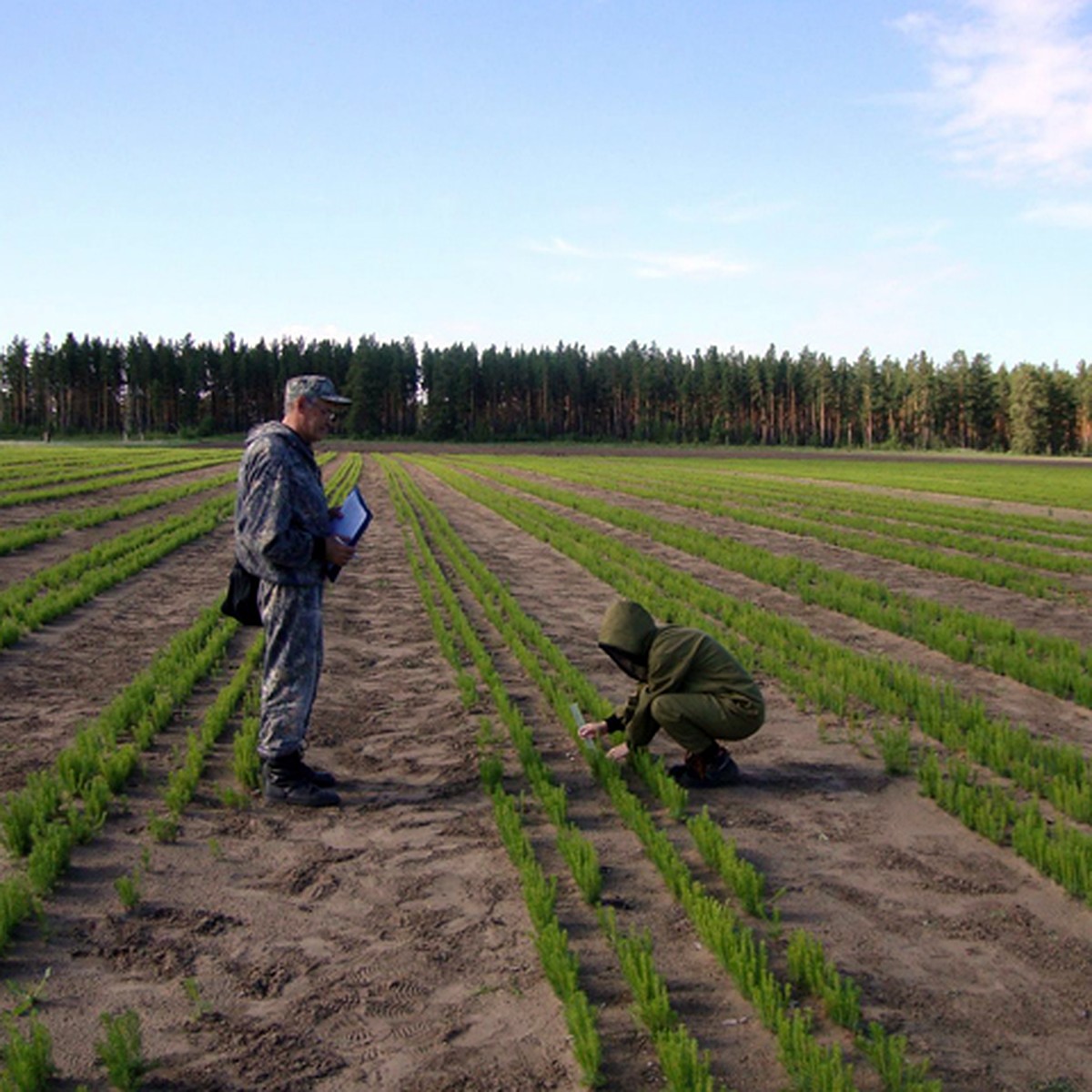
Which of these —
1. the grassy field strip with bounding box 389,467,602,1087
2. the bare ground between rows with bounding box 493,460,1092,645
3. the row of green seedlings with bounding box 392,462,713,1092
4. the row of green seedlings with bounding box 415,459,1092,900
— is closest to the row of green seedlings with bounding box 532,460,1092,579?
the bare ground between rows with bounding box 493,460,1092,645

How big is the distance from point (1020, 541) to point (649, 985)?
61.2 ft

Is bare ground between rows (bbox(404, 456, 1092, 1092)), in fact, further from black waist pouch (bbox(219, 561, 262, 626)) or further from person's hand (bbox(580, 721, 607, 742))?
black waist pouch (bbox(219, 561, 262, 626))

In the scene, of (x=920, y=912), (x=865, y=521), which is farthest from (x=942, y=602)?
(x=865, y=521)

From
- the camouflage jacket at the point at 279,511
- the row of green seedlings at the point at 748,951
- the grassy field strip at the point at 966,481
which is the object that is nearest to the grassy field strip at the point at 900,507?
the grassy field strip at the point at 966,481

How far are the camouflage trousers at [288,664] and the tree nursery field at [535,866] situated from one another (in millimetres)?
475

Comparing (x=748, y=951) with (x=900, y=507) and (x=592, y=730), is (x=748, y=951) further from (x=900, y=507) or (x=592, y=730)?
(x=900, y=507)

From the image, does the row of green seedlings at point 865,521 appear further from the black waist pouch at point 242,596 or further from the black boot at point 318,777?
the black waist pouch at point 242,596

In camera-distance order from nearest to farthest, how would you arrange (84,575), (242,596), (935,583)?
(242,596) < (84,575) < (935,583)

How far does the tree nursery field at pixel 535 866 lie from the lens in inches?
133

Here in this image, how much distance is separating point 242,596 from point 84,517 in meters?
17.2

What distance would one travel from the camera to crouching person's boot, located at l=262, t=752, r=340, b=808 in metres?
5.77

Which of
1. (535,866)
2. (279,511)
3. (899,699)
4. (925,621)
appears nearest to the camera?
(535,866)

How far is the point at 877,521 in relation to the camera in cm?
2325

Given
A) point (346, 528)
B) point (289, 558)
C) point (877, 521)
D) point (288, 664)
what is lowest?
point (877, 521)
